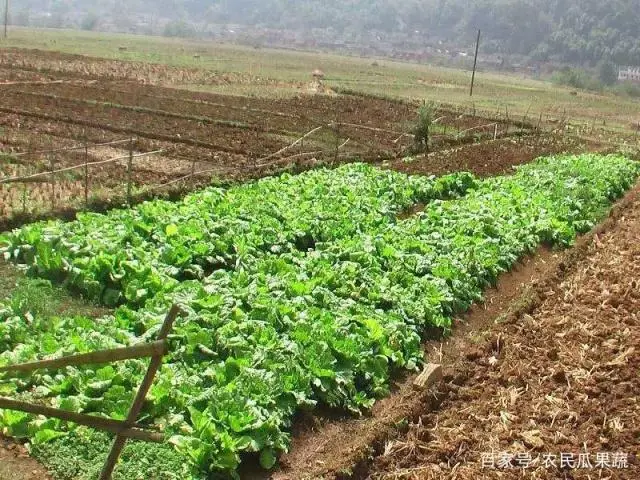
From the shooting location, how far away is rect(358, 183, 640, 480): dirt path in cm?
684

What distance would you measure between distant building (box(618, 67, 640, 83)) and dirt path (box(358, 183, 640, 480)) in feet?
362

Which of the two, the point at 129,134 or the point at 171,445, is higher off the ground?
the point at 129,134

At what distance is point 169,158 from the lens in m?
19.4

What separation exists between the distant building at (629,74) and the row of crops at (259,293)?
108 meters

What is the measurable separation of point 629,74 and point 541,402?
125 meters

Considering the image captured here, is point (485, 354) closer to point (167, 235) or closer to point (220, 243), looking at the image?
point (220, 243)

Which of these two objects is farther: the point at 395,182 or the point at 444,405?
the point at 395,182

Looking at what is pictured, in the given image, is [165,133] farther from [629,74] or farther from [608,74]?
[629,74]

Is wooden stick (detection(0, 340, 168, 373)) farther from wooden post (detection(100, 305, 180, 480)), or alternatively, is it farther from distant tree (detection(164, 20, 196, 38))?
distant tree (detection(164, 20, 196, 38))

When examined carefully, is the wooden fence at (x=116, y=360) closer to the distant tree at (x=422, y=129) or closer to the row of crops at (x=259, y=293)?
the row of crops at (x=259, y=293)

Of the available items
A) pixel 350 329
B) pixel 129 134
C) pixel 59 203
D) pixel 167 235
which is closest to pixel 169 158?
pixel 129 134

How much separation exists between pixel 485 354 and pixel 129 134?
15.6m

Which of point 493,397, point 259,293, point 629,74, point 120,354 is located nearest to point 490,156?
point 259,293

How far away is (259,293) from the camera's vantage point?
898 centimetres
